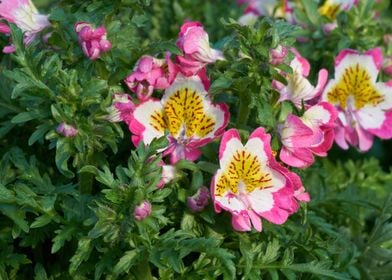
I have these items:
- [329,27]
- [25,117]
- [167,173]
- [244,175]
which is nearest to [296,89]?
[244,175]

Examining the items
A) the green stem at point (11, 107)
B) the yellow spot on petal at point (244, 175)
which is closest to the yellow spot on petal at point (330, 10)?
the yellow spot on petal at point (244, 175)

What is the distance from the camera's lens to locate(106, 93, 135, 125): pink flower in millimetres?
1555

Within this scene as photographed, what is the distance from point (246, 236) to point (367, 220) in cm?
80

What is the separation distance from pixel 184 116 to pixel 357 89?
46 cm

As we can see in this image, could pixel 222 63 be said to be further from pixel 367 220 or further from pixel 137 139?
pixel 367 220

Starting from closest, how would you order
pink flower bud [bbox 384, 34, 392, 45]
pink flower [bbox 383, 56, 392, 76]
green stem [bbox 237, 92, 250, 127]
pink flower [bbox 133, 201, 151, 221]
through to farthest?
1. pink flower [bbox 133, 201, 151, 221]
2. green stem [bbox 237, 92, 250, 127]
3. pink flower [bbox 383, 56, 392, 76]
4. pink flower bud [bbox 384, 34, 392, 45]

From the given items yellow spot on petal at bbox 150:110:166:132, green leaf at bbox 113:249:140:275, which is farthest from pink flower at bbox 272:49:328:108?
green leaf at bbox 113:249:140:275

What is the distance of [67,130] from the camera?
153 cm

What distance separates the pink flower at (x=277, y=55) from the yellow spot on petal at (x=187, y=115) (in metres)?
0.19

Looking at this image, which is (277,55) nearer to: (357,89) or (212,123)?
(212,123)

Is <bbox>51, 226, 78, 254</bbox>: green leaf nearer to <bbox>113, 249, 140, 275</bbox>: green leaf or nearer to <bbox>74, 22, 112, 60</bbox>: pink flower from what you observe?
<bbox>113, 249, 140, 275</bbox>: green leaf

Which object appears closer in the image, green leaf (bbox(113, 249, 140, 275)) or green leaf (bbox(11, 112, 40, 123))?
green leaf (bbox(113, 249, 140, 275))

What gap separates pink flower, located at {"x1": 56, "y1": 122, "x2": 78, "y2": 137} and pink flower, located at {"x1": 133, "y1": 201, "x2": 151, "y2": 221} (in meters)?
0.20

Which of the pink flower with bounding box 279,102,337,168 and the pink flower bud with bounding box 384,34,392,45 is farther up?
the pink flower with bounding box 279,102,337,168
